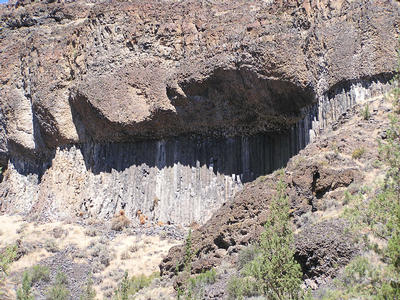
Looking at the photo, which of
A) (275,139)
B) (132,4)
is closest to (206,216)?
(275,139)

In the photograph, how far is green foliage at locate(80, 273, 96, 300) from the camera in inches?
758

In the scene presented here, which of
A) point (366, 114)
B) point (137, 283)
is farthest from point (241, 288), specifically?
point (366, 114)

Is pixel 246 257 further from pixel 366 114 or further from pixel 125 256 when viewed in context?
pixel 125 256

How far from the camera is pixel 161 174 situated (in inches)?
1064

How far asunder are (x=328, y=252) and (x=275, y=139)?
38.5 feet

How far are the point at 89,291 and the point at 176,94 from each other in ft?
31.4

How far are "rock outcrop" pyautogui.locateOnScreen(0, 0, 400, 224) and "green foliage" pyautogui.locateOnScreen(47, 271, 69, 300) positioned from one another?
5.76 metres

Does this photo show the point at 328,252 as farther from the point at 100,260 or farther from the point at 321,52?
the point at 100,260

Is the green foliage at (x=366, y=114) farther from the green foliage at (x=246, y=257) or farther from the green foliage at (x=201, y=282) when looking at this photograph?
the green foliage at (x=201, y=282)

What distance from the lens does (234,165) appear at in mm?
26203

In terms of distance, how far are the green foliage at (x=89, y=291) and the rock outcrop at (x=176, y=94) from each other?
546cm

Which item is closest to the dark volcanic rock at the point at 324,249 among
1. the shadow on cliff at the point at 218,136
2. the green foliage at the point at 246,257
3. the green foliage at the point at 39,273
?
the green foliage at the point at 246,257

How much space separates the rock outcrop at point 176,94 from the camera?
22.2 meters

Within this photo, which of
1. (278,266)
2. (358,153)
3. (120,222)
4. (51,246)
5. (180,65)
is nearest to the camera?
(278,266)
